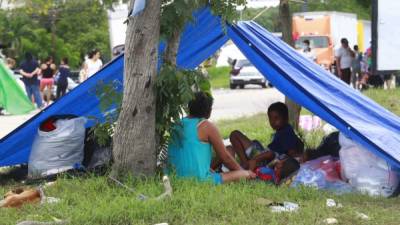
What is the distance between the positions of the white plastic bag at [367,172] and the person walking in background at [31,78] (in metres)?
14.5

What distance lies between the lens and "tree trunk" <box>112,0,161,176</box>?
246 inches

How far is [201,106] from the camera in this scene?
269 inches

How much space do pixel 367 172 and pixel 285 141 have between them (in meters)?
1.53

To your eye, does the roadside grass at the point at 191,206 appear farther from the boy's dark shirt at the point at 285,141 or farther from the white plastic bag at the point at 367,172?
the boy's dark shirt at the point at 285,141

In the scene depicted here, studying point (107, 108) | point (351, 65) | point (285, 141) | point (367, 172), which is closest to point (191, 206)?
point (107, 108)

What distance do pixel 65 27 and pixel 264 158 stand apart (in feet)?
133

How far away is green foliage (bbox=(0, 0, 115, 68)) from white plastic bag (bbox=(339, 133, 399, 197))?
112ft

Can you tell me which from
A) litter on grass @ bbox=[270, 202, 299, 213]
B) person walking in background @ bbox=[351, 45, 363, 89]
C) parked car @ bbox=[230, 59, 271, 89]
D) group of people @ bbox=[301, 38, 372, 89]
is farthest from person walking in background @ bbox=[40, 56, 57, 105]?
litter on grass @ bbox=[270, 202, 299, 213]

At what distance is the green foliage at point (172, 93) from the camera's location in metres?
6.30

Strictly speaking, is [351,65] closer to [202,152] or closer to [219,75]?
[202,152]

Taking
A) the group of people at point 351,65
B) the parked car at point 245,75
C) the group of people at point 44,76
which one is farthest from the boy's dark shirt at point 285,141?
the parked car at point 245,75

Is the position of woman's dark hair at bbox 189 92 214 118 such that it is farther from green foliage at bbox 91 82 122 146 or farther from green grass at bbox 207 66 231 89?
green grass at bbox 207 66 231 89

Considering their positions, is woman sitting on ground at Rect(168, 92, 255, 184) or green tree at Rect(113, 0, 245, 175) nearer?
green tree at Rect(113, 0, 245, 175)

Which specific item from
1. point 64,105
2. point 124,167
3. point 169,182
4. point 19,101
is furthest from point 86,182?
point 19,101
